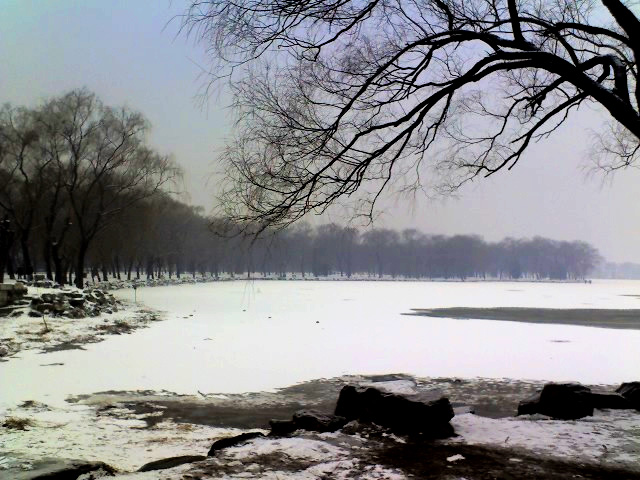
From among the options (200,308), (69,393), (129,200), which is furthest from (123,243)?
(69,393)

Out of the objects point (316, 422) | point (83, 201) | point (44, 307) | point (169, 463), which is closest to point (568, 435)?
point (316, 422)

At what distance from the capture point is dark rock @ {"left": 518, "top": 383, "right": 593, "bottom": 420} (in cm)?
720

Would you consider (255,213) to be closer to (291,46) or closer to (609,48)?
(291,46)

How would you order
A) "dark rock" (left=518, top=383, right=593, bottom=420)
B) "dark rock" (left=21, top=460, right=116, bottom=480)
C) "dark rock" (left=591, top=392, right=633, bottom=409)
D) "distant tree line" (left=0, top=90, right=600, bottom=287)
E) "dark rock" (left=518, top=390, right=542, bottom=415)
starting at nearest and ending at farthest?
1. "dark rock" (left=21, top=460, right=116, bottom=480)
2. "dark rock" (left=518, top=383, right=593, bottom=420)
3. "dark rock" (left=591, top=392, right=633, bottom=409)
4. "dark rock" (left=518, top=390, right=542, bottom=415)
5. "distant tree line" (left=0, top=90, right=600, bottom=287)

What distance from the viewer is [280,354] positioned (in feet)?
50.2

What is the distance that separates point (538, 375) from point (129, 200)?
34113mm

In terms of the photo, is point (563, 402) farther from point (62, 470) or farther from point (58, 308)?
point (58, 308)

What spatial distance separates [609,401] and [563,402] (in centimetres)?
70

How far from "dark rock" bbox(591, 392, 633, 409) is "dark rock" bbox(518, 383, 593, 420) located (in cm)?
11

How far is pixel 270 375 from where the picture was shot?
1253cm

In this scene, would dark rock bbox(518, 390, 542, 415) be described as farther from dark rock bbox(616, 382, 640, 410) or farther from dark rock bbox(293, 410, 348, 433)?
dark rock bbox(293, 410, 348, 433)

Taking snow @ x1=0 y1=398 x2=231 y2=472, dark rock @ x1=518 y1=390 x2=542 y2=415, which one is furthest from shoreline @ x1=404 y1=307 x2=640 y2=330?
snow @ x1=0 y1=398 x2=231 y2=472

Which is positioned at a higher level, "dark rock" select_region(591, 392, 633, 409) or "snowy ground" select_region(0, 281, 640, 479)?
"dark rock" select_region(591, 392, 633, 409)

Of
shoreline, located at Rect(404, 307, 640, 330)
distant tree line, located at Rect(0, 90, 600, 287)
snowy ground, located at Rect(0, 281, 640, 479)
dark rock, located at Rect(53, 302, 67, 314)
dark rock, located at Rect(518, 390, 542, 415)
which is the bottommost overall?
shoreline, located at Rect(404, 307, 640, 330)
